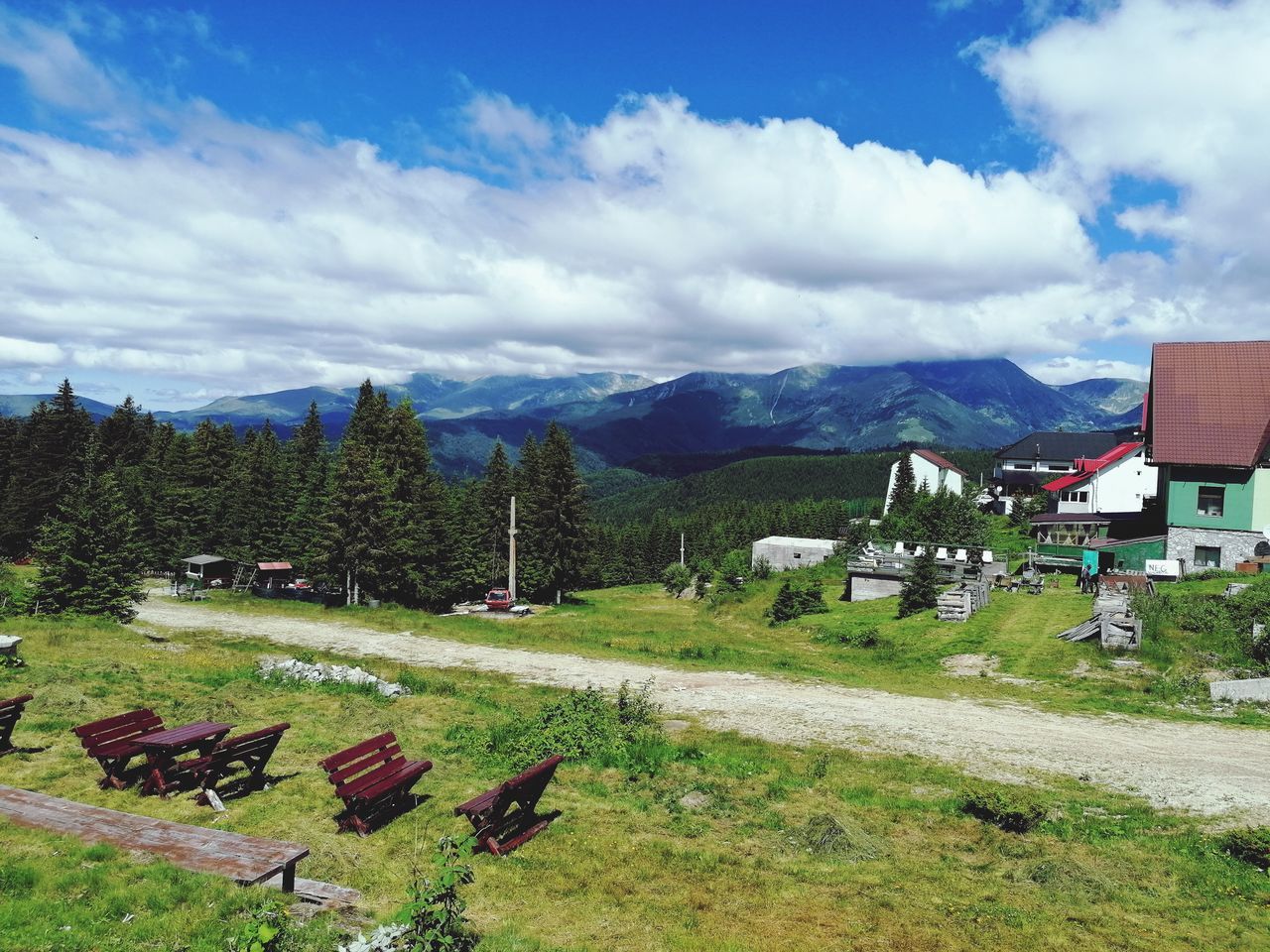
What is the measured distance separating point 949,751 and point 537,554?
4305 centimetres

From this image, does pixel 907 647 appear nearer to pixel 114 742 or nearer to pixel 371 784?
pixel 371 784

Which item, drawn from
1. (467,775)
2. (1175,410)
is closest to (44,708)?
(467,775)

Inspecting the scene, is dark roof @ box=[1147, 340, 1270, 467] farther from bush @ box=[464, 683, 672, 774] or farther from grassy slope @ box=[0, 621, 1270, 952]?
bush @ box=[464, 683, 672, 774]

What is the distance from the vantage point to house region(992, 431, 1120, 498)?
9181 centimetres

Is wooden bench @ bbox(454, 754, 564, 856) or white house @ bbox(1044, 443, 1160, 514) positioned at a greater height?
white house @ bbox(1044, 443, 1160, 514)

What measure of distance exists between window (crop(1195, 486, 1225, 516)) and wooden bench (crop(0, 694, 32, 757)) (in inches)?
1778

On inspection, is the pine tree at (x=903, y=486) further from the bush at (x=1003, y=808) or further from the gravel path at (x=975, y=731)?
the bush at (x=1003, y=808)

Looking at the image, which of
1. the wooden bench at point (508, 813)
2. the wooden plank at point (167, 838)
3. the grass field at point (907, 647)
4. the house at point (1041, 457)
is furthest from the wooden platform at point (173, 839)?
the house at point (1041, 457)

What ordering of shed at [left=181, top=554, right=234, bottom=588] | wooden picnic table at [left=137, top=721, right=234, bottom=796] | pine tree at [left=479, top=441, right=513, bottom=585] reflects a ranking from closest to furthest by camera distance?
wooden picnic table at [left=137, top=721, right=234, bottom=796]
shed at [left=181, top=554, right=234, bottom=588]
pine tree at [left=479, top=441, right=513, bottom=585]

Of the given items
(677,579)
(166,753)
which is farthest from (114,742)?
(677,579)

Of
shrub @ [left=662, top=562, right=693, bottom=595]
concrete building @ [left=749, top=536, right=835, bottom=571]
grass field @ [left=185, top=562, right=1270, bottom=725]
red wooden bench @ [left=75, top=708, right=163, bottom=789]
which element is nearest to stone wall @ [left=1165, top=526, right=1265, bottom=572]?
grass field @ [left=185, top=562, right=1270, bottom=725]

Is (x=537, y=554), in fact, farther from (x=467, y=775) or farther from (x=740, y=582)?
(x=467, y=775)

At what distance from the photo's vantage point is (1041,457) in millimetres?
93062

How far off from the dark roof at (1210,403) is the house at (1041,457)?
51597mm
